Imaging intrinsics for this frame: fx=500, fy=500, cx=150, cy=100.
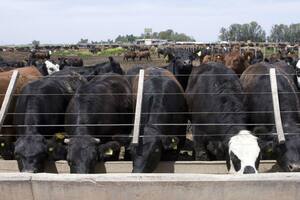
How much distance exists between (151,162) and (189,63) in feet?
24.6

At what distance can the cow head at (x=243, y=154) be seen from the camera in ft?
20.9

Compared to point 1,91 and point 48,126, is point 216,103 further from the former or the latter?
point 1,91

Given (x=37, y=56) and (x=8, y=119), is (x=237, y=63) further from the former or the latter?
(x=37, y=56)

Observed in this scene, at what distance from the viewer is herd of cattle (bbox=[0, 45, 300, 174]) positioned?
6.89m

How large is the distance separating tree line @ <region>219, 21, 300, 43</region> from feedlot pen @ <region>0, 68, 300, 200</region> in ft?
348

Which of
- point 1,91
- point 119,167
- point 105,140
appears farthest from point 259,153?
point 1,91

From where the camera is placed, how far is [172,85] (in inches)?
349

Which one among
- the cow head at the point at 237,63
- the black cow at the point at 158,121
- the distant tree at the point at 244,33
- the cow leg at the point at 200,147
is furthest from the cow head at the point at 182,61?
the distant tree at the point at 244,33

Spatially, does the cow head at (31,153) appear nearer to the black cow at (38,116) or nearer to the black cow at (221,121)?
the black cow at (38,116)

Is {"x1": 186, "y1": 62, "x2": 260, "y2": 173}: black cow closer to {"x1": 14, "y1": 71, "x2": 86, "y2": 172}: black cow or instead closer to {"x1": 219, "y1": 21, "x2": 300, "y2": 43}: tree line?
{"x1": 14, "y1": 71, "x2": 86, "y2": 172}: black cow

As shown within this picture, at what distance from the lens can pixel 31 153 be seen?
711 cm

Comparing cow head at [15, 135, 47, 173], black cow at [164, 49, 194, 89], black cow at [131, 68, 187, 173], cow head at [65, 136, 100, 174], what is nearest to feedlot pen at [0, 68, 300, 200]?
cow head at [65, 136, 100, 174]

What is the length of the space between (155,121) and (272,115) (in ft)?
6.04

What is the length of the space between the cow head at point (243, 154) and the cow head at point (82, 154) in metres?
1.88
